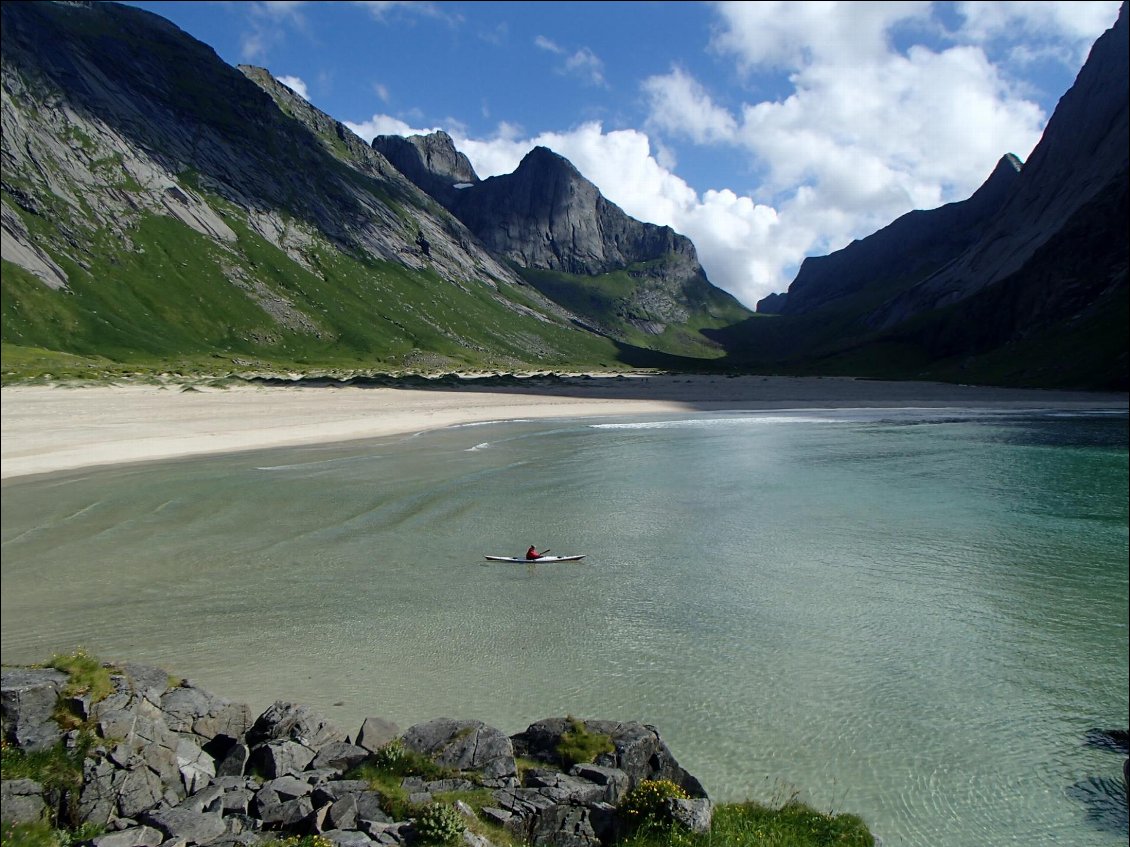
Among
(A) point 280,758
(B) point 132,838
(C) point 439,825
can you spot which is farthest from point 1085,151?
(B) point 132,838

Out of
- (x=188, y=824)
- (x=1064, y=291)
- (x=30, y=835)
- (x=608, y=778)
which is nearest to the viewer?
(x=30, y=835)

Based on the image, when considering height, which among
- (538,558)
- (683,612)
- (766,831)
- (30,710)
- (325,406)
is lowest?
(766,831)

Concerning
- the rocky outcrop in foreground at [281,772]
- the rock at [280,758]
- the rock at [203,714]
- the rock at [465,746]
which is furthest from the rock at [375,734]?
the rock at [203,714]

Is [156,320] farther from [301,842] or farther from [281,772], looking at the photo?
[301,842]

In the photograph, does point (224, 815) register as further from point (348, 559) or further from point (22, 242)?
point (22, 242)

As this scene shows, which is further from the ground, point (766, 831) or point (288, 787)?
point (288, 787)

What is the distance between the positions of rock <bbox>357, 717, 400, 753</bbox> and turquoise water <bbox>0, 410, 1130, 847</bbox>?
2851 millimetres

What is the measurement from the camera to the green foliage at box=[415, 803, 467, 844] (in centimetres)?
1064

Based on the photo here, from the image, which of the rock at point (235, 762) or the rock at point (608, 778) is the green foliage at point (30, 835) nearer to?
the rock at point (235, 762)

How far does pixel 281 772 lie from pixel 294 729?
124 cm

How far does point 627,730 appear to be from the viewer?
14273 millimetres

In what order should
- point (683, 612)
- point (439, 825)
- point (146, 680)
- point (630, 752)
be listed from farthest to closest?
point (683, 612) < point (146, 680) < point (630, 752) < point (439, 825)

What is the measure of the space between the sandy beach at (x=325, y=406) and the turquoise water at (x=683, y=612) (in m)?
11.1

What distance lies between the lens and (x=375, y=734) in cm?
1393
